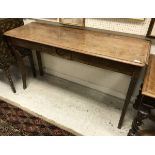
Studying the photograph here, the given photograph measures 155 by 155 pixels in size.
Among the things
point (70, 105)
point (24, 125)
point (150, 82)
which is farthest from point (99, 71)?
point (24, 125)

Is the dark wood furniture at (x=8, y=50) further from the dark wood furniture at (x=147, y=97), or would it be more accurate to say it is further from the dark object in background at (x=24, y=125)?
the dark wood furniture at (x=147, y=97)

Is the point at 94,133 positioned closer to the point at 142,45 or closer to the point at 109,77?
the point at 109,77

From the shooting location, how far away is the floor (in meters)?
1.55

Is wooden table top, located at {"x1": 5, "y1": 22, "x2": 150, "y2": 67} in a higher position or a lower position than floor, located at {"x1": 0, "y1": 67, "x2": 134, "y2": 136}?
higher

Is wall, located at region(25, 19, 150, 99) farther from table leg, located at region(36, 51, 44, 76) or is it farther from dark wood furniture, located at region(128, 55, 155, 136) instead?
dark wood furniture, located at region(128, 55, 155, 136)

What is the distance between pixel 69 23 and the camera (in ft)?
5.40

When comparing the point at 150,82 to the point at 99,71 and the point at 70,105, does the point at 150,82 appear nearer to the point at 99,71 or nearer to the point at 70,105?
the point at 99,71

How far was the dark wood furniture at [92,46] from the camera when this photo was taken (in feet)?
3.66

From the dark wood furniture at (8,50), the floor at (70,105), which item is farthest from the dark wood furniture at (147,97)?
the dark wood furniture at (8,50)

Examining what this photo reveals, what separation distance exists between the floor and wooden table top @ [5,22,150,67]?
28.5 inches

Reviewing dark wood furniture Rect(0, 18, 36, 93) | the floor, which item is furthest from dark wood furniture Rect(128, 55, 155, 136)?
dark wood furniture Rect(0, 18, 36, 93)
